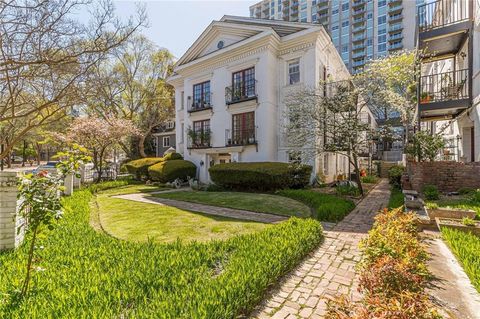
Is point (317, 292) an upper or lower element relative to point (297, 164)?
lower

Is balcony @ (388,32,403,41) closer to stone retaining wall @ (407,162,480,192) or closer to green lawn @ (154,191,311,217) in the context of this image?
stone retaining wall @ (407,162,480,192)

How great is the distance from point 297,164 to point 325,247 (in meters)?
7.87

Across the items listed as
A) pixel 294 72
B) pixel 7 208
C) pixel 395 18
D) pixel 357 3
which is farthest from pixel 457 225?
pixel 357 3

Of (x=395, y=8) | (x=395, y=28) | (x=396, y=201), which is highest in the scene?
(x=395, y=8)

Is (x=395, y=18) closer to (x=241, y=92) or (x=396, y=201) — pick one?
(x=241, y=92)

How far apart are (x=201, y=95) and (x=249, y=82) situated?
4730 millimetres

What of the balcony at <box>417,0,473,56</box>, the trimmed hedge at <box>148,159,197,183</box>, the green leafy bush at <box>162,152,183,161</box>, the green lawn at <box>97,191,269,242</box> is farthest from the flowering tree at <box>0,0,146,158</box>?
the balcony at <box>417,0,473,56</box>

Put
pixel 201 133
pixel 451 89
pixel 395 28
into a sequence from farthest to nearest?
pixel 395 28 → pixel 201 133 → pixel 451 89

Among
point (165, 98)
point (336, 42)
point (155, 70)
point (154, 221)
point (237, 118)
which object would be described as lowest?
point (154, 221)

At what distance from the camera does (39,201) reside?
9.79 ft

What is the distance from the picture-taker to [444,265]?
3.73 metres

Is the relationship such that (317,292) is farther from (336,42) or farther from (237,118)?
(336,42)

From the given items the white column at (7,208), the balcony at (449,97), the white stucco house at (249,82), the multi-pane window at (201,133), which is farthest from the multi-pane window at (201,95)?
the white column at (7,208)

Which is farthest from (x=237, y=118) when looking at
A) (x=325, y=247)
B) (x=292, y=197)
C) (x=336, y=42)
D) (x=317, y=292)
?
A: (x=336, y=42)
